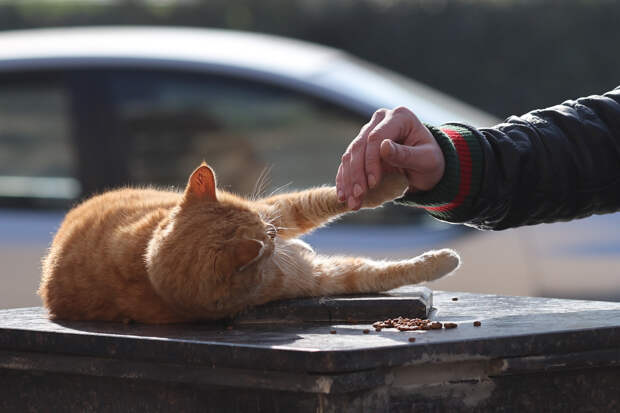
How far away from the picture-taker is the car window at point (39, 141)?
4957 millimetres

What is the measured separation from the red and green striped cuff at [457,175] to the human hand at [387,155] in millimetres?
24

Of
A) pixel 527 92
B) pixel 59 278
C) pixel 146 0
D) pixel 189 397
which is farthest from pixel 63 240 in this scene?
pixel 146 0

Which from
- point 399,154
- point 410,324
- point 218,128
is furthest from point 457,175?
point 218,128

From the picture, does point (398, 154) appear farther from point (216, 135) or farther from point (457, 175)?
point (216, 135)

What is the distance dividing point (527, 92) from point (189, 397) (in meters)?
9.67

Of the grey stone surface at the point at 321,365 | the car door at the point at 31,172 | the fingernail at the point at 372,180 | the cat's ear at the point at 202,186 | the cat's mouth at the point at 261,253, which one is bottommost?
the grey stone surface at the point at 321,365

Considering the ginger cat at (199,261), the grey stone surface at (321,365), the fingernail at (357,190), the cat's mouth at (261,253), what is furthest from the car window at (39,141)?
the fingernail at (357,190)

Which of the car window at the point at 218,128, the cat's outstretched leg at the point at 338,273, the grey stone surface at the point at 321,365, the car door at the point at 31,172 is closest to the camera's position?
the grey stone surface at the point at 321,365

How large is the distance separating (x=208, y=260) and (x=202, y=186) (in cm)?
26

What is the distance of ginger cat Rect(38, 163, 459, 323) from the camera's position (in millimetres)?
2250

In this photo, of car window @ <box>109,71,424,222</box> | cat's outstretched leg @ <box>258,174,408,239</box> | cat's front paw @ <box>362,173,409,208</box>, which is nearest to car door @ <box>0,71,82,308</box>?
car window @ <box>109,71,424,222</box>

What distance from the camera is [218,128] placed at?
501cm

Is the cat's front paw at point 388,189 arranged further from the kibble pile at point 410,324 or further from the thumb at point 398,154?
the kibble pile at point 410,324

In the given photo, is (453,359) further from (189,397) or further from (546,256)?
(546,256)
